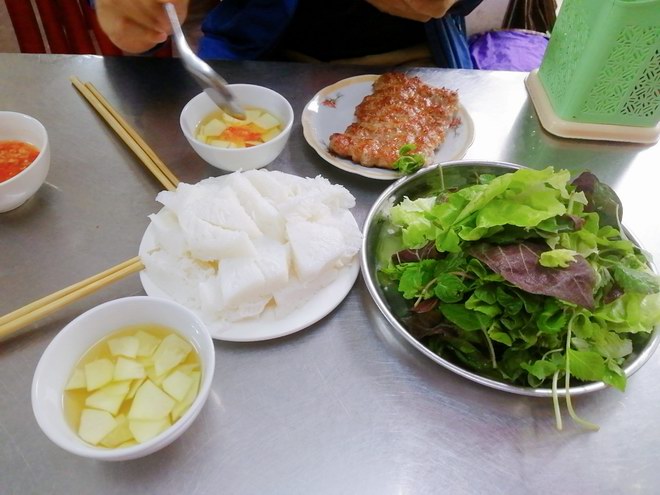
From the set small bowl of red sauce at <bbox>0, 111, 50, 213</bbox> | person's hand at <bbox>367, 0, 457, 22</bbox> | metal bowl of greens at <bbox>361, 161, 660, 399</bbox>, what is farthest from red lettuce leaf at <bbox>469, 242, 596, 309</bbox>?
small bowl of red sauce at <bbox>0, 111, 50, 213</bbox>

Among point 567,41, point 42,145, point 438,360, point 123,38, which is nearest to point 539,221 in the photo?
point 438,360

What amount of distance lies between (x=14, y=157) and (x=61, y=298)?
1.70 feet

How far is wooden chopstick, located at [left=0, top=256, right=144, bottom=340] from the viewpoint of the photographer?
3.43 ft

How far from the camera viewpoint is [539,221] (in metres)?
0.94

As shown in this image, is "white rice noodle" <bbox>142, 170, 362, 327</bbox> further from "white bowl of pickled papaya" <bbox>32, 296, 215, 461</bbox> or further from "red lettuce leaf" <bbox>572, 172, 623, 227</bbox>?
"red lettuce leaf" <bbox>572, 172, 623, 227</bbox>

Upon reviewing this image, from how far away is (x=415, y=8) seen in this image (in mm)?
1617

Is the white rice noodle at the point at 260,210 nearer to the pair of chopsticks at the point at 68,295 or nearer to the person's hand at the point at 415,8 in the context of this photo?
the pair of chopsticks at the point at 68,295

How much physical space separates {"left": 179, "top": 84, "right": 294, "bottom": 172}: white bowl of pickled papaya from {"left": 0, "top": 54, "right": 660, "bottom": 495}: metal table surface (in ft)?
0.42

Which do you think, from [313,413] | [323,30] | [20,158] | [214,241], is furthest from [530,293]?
[323,30]

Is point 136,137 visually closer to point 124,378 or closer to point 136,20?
point 136,20

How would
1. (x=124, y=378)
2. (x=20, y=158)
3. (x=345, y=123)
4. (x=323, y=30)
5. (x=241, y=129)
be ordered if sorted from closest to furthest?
1. (x=124, y=378)
2. (x=20, y=158)
3. (x=241, y=129)
4. (x=345, y=123)
5. (x=323, y=30)

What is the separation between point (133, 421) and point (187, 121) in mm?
890

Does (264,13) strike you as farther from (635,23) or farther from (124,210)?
(635,23)

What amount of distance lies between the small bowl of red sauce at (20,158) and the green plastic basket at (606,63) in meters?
1.52
